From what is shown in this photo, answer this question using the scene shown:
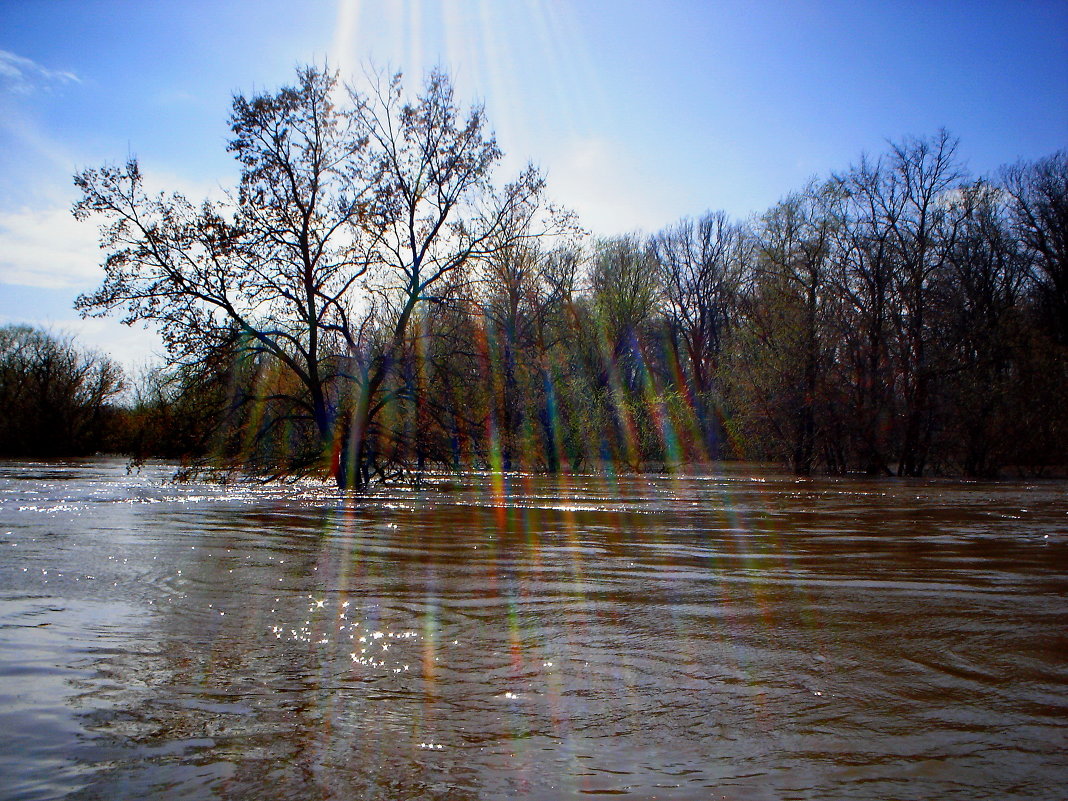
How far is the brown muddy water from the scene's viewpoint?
3.42 meters

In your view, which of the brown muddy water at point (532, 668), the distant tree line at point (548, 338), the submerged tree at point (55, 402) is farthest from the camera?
the submerged tree at point (55, 402)

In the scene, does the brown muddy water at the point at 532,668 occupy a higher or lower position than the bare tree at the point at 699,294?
lower

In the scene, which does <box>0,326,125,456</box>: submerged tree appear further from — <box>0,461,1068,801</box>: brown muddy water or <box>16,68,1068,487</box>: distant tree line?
<box>0,461,1068,801</box>: brown muddy water

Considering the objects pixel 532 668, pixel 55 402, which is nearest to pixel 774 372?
pixel 532 668

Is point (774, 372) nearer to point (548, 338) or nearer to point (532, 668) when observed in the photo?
point (548, 338)

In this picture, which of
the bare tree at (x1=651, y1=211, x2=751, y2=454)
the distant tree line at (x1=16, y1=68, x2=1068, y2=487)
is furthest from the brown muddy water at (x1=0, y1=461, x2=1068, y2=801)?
the bare tree at (x1=651, y1=211, x2=751, y2=454)

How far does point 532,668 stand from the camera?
4.93m

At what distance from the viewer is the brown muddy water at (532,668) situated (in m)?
3.42

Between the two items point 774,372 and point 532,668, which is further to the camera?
point 774,372

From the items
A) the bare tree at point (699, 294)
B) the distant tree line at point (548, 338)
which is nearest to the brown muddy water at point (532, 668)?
the distant tree line at point (548, 338)

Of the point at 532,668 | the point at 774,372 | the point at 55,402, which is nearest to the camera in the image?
the point at 532,668

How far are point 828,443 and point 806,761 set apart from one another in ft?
104

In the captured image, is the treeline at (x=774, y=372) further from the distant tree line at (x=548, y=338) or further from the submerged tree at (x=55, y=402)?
the submerged tree at (x=55, y=402)

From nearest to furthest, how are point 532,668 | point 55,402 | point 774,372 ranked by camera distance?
point 532,668 < point 774,372 < point 55,402
